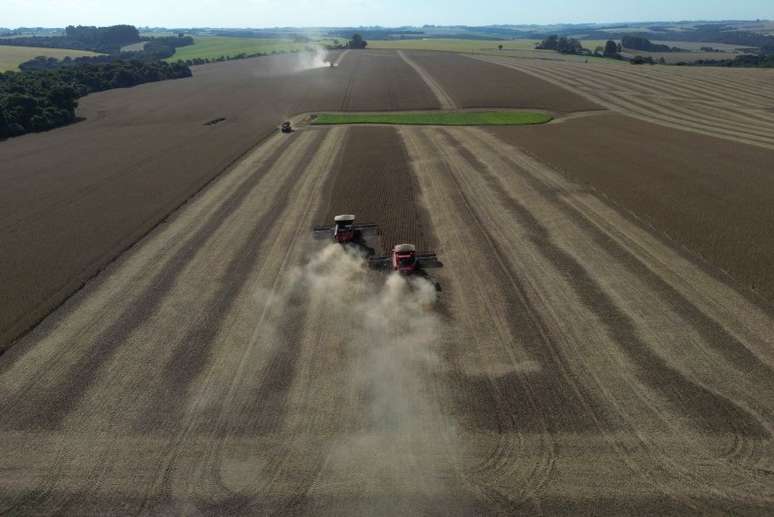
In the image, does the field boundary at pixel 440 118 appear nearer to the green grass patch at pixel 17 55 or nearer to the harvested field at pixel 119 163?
the harvested field at pixel 119 163

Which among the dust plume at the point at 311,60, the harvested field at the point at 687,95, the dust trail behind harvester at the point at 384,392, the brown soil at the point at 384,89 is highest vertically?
the dust trail behind harvester at the point at 384,392

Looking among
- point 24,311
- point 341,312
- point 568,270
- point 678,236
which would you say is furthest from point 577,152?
point 24,311

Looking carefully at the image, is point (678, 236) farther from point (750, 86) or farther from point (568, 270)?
point (750, 86)

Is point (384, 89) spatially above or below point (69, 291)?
below

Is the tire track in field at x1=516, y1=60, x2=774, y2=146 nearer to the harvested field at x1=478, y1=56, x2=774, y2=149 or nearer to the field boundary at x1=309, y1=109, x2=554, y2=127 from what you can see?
the harvested field at x1=478, y1=56, x2=774, y2=149

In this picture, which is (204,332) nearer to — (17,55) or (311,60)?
(311,60)

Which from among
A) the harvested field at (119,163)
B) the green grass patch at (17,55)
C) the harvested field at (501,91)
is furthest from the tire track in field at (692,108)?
the green grass patch at (17,55)

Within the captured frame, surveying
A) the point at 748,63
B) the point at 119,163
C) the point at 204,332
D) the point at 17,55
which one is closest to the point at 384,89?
the point at 119,163

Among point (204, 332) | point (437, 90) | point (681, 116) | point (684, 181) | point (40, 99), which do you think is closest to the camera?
point (204, 332)
